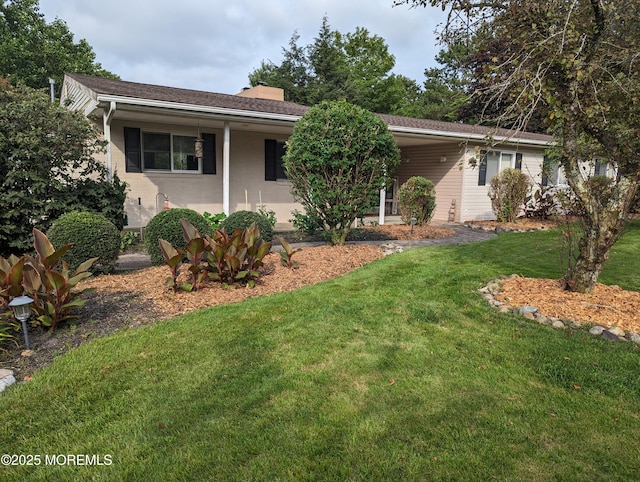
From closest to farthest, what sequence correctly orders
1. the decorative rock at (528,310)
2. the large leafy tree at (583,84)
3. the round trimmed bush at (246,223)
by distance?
the large leafy tree at (583,84) → the decorative rock at (528,310) → the round trimmed bush at (246,223)

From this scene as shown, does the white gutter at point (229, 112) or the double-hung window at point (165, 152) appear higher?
the white gutter at point (229, 112)

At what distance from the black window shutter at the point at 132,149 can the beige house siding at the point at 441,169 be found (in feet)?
30.2

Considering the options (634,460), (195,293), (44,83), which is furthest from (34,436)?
(44,83)

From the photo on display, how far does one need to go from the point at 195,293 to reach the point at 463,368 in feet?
10.5

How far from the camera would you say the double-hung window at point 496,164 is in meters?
13.3

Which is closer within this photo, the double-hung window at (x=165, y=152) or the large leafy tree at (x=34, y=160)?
the large leafy tree at (x=34, y=160)

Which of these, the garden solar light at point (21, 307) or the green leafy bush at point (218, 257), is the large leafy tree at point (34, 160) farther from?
the garden solar light at point (21, 307)

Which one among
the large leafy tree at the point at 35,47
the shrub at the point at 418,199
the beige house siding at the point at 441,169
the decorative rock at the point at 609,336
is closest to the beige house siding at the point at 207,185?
the shrub at the point at 418,199

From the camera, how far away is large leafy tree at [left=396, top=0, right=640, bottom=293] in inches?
152

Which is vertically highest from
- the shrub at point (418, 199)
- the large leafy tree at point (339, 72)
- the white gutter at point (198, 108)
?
the large leafy tree at point (339, 72)

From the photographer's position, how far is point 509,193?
12.0 metres

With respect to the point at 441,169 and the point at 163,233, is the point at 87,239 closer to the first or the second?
the point at 163,233

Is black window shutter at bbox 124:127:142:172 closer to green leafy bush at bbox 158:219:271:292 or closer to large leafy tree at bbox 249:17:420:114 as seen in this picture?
green leafy bush at bbox 158:219:271:292

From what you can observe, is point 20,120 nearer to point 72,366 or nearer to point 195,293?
point 195,293
